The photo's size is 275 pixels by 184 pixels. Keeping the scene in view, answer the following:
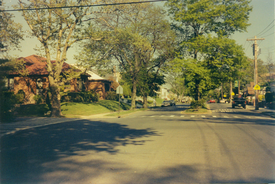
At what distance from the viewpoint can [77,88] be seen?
44094 millimetres

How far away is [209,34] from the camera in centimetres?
3359

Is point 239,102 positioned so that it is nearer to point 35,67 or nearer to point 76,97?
point 76,97

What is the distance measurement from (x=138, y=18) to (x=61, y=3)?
58.8 ft

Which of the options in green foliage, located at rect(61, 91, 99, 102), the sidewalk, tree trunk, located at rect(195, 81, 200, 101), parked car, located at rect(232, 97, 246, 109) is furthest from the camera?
parked car, located at rect(232, 97, 246, 109)

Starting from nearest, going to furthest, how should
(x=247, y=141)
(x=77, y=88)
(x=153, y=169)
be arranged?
(x=153, y=169) < (x=247, y=141) < (x=77, y=88)

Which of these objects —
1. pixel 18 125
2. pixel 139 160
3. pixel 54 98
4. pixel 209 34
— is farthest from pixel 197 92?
pixel 139 160

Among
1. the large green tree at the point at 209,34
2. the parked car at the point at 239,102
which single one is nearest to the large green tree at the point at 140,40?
the large green tree at the point at 209,34

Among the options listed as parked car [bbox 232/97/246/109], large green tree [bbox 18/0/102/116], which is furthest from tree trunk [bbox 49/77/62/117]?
parked car [bbox 232/97/246/109]

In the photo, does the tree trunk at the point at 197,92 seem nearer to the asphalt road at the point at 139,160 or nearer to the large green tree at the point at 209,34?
the large green tree at the point at 209,34

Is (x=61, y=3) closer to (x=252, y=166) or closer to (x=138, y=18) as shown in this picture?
(x=138, y=18)

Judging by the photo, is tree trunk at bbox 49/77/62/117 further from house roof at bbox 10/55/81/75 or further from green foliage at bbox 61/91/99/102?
green foliage at bbox 61/91/99/102

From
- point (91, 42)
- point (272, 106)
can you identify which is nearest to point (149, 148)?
point (91, 42)

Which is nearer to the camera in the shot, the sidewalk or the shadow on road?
the shadow on road

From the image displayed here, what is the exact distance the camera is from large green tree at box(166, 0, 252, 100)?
110 ft
